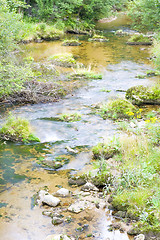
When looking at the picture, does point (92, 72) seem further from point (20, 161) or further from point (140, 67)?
point (20, 161)

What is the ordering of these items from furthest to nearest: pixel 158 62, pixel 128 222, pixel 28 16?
pixel 28 16 → pixel 158 62 → pixel 128 222

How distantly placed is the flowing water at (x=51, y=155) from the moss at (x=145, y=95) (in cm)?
84

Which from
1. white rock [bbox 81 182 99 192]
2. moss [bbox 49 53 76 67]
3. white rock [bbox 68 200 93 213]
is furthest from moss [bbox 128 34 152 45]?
white rock [bbox 68 200 93 213]

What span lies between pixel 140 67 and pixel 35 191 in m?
13.0

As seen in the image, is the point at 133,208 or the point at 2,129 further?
the point at 2,129

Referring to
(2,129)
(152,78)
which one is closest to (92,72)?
(152,78)

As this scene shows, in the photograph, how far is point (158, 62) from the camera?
13.3m

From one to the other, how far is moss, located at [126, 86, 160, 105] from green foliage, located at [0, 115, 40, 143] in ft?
15.5

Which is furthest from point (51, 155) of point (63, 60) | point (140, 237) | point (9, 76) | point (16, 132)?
point (63, 60)

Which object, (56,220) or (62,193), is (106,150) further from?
(56,220)

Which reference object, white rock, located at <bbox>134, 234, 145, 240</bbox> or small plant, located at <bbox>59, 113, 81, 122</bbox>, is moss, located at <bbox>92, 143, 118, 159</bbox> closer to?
small plant, located at <bbox>59, 113, 81, 122</bbox>

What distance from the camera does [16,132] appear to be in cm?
756

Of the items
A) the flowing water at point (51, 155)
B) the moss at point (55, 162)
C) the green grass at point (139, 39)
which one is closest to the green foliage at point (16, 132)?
the flowing water at point (51, 155)

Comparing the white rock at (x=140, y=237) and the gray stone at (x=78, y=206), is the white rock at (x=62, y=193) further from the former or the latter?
the white rock at (x=140, y=237)
